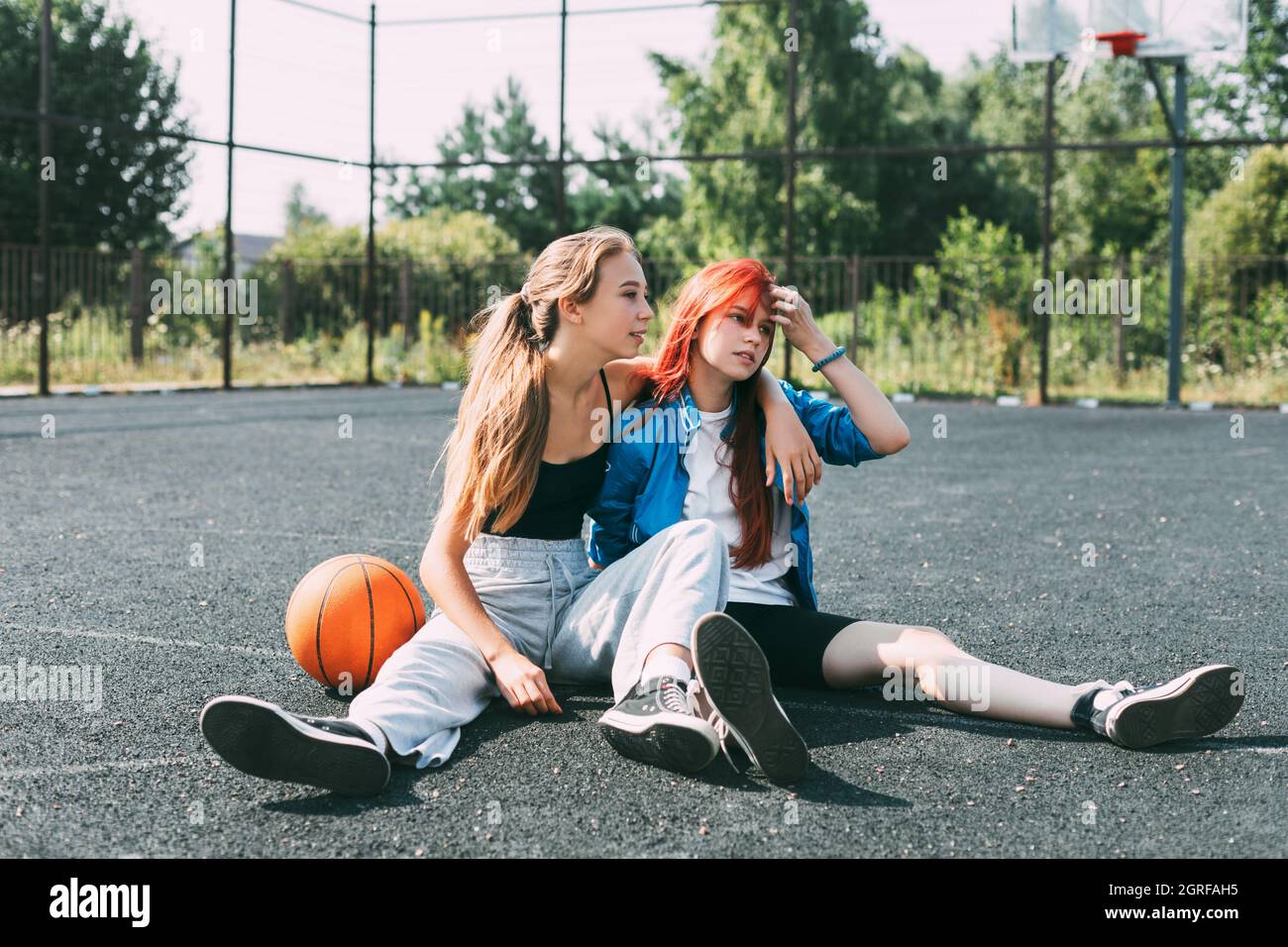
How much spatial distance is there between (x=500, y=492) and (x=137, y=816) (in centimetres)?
116

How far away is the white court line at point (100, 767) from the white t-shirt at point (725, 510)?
4.59 feet

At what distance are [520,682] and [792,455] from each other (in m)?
0.91

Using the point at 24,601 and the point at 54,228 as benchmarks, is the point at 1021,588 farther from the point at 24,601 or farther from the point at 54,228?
the point at 54,228

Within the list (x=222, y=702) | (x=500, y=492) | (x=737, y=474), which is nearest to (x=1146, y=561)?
(x=737, y=474)

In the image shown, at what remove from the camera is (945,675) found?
3.38 m

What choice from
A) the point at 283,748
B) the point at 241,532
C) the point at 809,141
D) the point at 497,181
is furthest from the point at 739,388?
the point at 497,181

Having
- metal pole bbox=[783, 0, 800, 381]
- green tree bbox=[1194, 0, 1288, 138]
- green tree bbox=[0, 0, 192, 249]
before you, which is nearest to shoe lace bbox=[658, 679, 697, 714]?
metal pole bbox=[783, 0, 800, 381]

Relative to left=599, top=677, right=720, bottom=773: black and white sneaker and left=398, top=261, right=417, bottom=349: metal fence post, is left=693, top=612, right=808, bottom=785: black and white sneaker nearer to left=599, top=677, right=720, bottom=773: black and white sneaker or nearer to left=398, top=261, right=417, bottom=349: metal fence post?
left=599, top=677, right=720, bottom=773: black and white sneaker

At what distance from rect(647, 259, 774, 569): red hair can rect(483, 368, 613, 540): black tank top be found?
0.67 ft

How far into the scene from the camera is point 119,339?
1847 cm

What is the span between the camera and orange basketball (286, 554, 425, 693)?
374cm

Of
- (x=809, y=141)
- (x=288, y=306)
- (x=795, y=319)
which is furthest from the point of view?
(x=809, y=141)

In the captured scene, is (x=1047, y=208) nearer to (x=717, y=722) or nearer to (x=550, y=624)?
(x=550, y=624)

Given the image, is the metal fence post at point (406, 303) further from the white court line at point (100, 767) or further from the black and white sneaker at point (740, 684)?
the black and white sneaker at point (740, 684)
